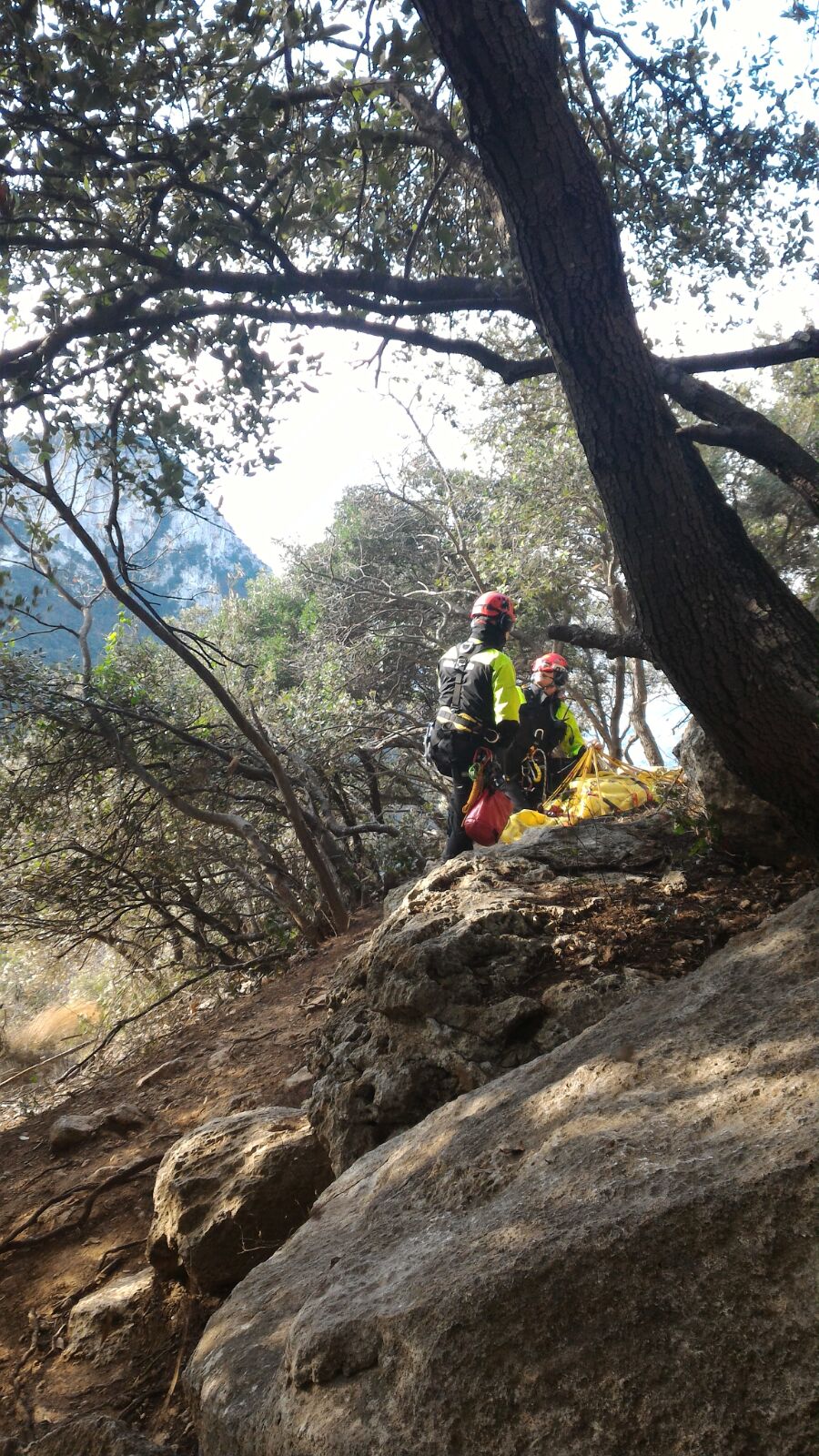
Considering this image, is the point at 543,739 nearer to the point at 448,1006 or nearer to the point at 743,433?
the point at 743,433

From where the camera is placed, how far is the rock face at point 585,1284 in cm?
124

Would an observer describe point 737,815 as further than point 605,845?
No

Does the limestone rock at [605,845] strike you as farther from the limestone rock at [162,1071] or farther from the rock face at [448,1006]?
the limestone rock at [162,1071]

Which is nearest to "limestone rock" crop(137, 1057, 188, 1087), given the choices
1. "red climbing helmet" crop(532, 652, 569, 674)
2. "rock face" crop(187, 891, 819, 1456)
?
"rock face" crop(187, 891, 819, 1456)

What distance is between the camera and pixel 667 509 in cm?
314

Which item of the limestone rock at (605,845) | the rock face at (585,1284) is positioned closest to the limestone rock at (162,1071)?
the limestone rock at (605,845)

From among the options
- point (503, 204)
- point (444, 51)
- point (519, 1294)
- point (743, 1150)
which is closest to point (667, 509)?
point (503, 204)

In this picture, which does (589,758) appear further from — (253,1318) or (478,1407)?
(478,1407)

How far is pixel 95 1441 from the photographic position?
210 centimetres

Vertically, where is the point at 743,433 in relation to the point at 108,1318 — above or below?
above

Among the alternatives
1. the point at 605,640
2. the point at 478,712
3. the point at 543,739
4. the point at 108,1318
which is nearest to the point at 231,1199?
the point at 108,1318

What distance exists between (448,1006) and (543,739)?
4.77 metres

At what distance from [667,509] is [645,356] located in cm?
64

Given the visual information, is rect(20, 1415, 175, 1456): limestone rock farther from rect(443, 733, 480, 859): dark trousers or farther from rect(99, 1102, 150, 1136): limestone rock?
rect(443, 733, 480, 859): dark trousers
